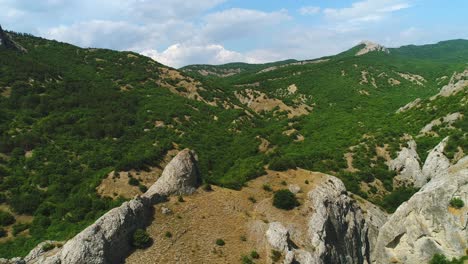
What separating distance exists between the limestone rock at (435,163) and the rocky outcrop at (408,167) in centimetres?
127

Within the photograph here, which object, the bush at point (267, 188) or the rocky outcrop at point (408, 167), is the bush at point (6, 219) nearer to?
the bush at point (267, 188)

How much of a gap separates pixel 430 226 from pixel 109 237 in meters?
31.1

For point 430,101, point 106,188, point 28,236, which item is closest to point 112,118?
point 106,188

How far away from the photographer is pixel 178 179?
46750mm

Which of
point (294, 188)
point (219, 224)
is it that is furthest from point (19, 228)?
point (294, 188)

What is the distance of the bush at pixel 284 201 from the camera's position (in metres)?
48.1

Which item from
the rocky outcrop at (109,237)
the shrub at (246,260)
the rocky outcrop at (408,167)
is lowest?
the rocky outcrop at (408,167)

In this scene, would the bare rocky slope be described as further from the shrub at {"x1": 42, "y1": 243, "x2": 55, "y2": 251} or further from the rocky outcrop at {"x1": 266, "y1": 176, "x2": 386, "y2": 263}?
the shrub at {"x1": 42, "y1": 243, "x2": 55, "y2": 251}

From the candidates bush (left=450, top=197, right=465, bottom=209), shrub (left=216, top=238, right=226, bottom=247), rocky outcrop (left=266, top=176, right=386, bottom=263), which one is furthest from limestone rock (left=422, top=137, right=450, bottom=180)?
shrub (left=216, top=238, right=226, bottom=247)

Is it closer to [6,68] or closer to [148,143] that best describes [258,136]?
[148,143]

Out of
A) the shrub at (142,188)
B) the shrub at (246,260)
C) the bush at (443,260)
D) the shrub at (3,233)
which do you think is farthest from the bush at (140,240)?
the bush at (443,260)

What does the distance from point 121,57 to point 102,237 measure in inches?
5777

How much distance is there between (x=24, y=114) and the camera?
8244 cm

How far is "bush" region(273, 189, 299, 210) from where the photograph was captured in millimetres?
48094
